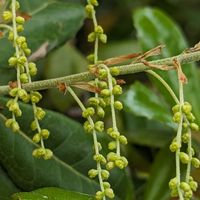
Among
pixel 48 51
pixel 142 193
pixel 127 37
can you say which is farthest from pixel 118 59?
pixel 127 37

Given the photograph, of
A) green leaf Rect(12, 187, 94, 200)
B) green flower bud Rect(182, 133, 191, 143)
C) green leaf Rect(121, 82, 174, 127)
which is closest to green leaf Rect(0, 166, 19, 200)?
green leaf Rect(12, 187, 94, 200)

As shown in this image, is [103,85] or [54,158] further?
[54,158]

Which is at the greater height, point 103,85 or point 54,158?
point 103,85

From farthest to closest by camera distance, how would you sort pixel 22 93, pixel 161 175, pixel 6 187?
pixel 161 175 < pixel 6 187 < pixel 22 93

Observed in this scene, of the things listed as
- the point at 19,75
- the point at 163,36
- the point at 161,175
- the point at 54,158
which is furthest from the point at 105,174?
the point at 163,36

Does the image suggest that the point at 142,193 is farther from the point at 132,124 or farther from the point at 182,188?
the point at 182,188

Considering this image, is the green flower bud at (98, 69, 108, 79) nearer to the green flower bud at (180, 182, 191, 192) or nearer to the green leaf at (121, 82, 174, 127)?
the green flower bud at (180, 182, 191, 192)

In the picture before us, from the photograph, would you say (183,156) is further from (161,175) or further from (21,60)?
(161,175)
